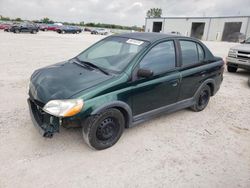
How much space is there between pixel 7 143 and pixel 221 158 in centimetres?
310

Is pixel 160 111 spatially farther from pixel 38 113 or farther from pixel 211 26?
pixel 211 26

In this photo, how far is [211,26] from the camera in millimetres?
45719

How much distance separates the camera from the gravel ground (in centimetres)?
244

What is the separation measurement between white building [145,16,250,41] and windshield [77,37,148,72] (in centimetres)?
4222

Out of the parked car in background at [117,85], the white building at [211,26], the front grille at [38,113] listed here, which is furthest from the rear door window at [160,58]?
the white building at [211,26]

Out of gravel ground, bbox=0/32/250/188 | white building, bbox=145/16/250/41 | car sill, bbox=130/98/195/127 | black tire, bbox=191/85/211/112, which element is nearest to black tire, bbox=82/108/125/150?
gravel ground, bbox=0/32/250/188

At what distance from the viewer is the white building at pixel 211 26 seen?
134 ft

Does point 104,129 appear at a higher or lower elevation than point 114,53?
lower

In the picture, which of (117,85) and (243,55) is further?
(243,55)

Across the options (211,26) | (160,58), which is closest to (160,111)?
(160,58)

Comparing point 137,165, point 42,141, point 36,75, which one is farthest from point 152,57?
point 42,141

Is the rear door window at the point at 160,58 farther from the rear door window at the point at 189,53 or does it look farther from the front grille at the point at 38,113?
the front grille at the point at 38,113

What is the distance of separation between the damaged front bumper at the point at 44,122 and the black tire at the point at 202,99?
9.46ft

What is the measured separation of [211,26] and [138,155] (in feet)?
163
